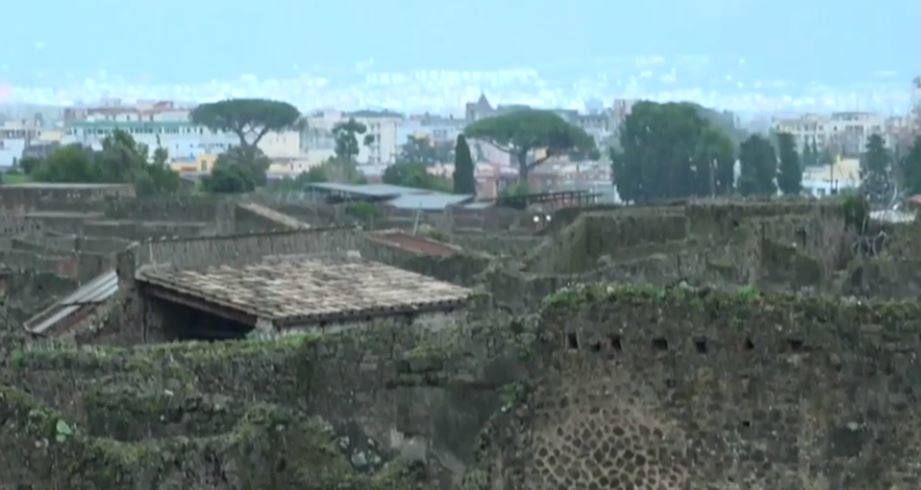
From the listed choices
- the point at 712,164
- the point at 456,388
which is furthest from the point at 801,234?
the point at 712,164

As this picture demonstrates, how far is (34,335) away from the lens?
17.7 meters

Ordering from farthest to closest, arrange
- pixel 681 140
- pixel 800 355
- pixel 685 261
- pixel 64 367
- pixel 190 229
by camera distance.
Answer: pixel 681 140, pixel 190 229, pixel 685 261, pixel 64 367, pixel 800 355

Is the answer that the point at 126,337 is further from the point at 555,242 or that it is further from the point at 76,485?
the point at 555,242

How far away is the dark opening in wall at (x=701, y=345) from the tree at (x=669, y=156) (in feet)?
210

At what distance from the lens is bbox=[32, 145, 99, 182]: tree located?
6631 cm

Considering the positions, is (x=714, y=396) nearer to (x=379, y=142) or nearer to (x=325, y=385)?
(x=325, y=385)

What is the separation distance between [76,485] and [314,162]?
115707mm

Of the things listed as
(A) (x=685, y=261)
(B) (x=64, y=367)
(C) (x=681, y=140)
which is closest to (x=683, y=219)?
(A) (x=685, y=261)

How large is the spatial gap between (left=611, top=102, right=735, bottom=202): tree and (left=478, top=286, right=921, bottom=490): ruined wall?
209 feet

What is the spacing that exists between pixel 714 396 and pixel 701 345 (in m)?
0.23

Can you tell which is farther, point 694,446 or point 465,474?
point 465,474

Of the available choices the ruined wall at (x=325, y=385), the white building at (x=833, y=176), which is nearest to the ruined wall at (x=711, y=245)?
the ruined wall at (x=325, y=385)

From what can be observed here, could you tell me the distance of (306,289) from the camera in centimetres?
1800

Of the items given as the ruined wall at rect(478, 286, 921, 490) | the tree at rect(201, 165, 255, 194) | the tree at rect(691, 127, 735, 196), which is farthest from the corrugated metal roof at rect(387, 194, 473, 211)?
the ruined wall at rect(478, 286, 921, 490)
